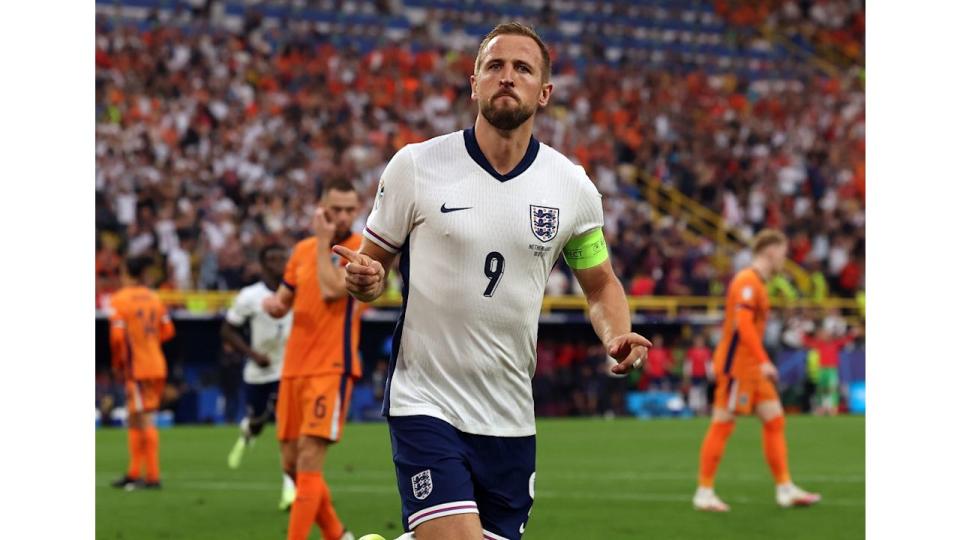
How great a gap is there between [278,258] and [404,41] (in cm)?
2214

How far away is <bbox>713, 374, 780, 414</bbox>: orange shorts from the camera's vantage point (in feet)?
39.5

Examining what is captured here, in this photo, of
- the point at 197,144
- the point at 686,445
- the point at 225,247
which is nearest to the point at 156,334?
the point at 686,445

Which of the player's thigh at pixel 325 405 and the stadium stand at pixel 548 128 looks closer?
the player's thigh at pixel 325 405

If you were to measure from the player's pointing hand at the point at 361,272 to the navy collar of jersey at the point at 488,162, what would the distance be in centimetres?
59

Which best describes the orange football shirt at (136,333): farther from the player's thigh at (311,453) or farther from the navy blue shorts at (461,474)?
the navy blue shorts at (461,474)

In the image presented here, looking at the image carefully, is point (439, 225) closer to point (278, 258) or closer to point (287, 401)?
point (287, 401)

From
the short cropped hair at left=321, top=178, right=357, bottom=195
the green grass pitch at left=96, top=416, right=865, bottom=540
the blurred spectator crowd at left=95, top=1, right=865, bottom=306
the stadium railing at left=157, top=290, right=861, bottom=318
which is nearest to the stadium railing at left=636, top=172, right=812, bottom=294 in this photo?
the blurred spectator crowd at left=95, top=1, right=865, bottom=306

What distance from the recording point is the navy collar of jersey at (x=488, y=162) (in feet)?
17.2

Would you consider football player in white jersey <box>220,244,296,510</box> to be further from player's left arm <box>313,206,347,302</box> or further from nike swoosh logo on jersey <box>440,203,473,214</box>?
nike swoosh logo on jersey <box>440,203,473,214</box>

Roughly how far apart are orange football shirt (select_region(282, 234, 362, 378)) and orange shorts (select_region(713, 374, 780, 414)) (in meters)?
4.41

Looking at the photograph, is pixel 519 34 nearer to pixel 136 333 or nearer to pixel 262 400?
pixel 262 400

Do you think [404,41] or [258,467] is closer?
[258,467]

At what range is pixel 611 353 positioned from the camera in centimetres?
505

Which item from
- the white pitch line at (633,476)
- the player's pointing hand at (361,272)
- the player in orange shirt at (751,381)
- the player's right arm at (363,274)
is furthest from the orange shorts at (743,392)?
the player's pointing hand at (361,272)
